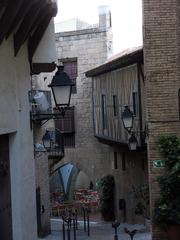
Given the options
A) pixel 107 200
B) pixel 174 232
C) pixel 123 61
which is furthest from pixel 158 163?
pixel 107 200

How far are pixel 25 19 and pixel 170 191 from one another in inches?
306

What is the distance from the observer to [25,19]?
328 inches

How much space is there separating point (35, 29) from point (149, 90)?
6.23 metres

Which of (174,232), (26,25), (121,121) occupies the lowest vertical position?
(174,232)

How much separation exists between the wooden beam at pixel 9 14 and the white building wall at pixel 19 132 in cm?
71

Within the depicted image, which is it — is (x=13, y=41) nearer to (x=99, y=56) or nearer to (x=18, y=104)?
(x=18, y=104)

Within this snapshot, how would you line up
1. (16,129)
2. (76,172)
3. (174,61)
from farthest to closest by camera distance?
(76,172), (174,61), (16,129)

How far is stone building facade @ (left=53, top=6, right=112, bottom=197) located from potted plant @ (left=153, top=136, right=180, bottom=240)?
19705mm

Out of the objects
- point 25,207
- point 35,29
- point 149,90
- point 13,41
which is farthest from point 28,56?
point 149,90

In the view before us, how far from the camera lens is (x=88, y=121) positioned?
116ft

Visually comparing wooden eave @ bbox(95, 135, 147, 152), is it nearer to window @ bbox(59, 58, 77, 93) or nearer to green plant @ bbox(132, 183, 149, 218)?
green plant @ bbox(132, 183, 149, 218)

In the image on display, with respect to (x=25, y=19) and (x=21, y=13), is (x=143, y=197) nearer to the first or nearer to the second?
(x=25, y=19)

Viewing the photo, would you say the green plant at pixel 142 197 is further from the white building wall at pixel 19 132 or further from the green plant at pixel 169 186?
the white building wall at pixel 19 132

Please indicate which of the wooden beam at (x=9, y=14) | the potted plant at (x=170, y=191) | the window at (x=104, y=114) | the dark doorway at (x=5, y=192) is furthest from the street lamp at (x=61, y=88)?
the window at (x=104, y=114)
